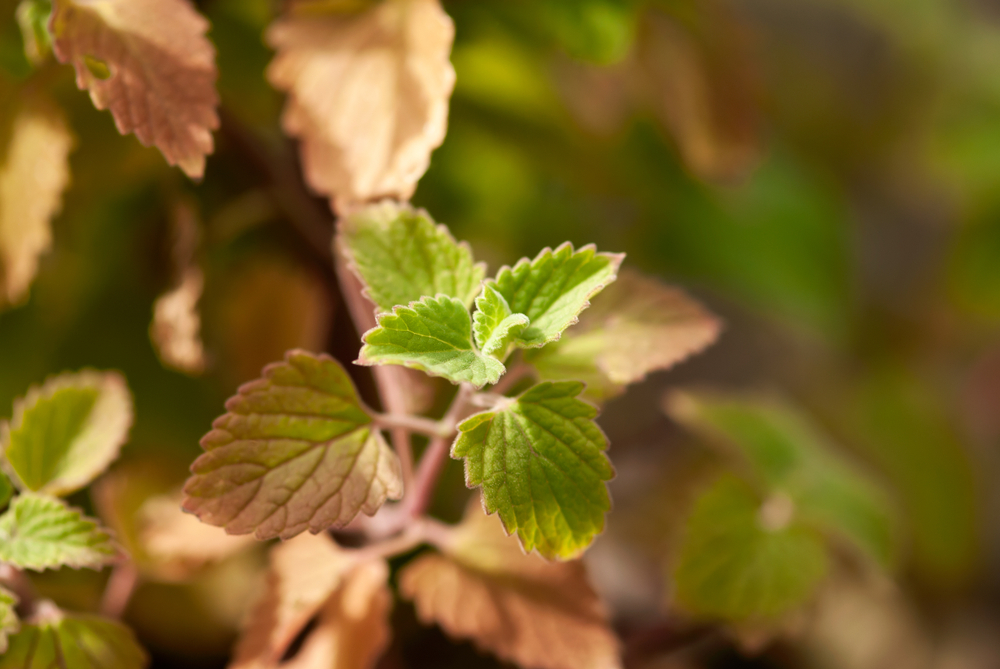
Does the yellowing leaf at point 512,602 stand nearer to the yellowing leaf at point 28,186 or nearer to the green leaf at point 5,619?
Answer: the green leaf at point 5,619

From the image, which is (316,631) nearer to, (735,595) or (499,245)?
(735,595)

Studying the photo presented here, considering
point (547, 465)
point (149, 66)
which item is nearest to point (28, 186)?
point (149, 66)

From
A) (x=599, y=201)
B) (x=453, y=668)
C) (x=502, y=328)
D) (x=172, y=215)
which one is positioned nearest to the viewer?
(x=502, y=328)

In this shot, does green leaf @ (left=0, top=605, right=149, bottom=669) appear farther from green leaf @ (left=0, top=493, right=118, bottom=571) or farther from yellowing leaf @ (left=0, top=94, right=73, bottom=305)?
yellowing leaf @ (left=0, top=94, right=73, bottom=305)

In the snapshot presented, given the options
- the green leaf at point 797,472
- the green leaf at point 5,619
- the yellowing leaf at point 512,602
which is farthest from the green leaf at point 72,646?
the green leaf at point 797,472

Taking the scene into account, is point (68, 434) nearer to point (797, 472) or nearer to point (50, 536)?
point (50, 536)

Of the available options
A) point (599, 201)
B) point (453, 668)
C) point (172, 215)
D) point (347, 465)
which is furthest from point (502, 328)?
point (599, 201)
